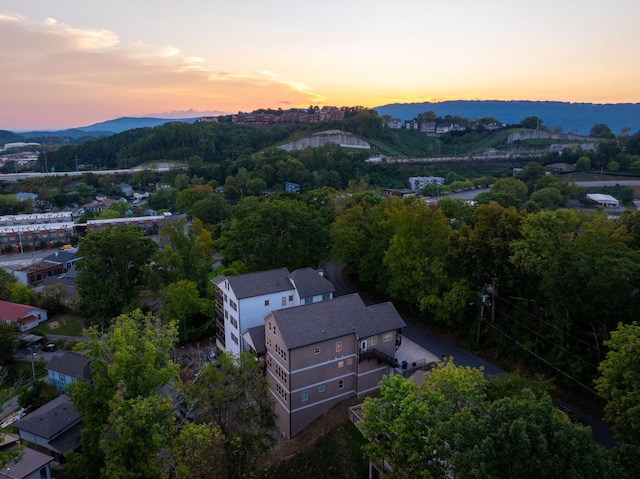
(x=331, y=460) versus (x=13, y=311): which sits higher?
(x=13, y=311)

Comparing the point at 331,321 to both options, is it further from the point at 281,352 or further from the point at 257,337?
the point at 257,337

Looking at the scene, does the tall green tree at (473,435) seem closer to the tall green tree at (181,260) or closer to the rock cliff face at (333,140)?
the tall green tree at (181,260)

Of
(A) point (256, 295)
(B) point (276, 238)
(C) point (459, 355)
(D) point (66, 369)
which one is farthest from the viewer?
(B) point (276, 238)

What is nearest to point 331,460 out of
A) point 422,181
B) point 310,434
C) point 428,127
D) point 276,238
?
point 310,434

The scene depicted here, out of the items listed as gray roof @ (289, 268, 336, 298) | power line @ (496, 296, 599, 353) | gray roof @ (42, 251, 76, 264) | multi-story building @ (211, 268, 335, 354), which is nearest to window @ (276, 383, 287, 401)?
multi-story building @ (211, 268, 335, 354)

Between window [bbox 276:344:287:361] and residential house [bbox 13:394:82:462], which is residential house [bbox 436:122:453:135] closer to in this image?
window [bbox 276:344:287:361]

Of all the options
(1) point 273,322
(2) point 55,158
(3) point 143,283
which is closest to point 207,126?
(2) point 55,158

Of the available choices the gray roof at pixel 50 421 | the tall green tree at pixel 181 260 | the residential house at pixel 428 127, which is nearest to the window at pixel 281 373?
the gray roof at pixel 50 421
